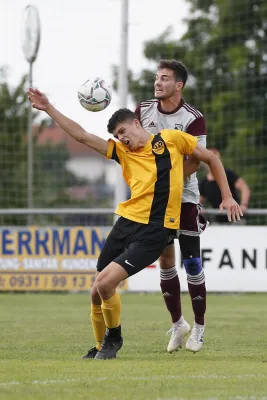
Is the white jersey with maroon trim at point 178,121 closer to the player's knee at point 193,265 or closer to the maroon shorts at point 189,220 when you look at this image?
the maroon shorts at point 189,220

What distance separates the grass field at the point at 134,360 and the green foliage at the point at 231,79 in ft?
45.4

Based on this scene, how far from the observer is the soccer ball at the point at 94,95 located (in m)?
7.79

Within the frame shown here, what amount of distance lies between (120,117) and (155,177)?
49cm

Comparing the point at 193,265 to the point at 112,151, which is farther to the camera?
the point at 193,265

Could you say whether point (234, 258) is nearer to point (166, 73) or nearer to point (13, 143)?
point (166, 73)

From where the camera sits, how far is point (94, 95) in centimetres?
778

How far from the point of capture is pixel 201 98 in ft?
95.3

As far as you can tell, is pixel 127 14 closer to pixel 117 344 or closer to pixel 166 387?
pixel 117 344

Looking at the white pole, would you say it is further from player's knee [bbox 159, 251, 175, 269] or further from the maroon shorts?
the maroon shorts

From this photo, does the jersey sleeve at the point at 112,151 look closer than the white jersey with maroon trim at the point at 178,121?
Yes

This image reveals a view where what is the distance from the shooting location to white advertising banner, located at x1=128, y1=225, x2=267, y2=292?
15805 mm

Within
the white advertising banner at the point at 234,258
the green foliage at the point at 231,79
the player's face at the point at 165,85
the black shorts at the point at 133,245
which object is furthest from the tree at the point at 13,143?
the black shorts at the point at 133,245

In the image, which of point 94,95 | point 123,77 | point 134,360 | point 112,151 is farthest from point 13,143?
point 134,360

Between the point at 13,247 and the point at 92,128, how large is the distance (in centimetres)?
448
